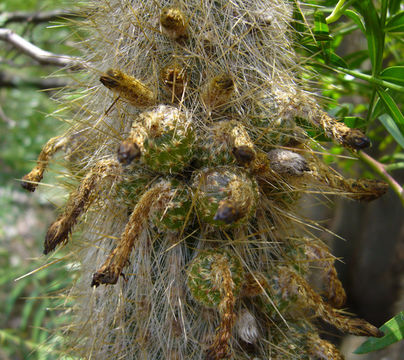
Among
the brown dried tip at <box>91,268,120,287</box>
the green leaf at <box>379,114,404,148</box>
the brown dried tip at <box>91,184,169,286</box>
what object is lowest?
the brown dried tip at <box>91,268,120,287</box>

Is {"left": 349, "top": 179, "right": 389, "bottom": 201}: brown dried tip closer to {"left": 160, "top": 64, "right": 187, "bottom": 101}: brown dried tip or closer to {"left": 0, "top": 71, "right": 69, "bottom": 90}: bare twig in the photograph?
{"left": 160, "top": 64, "right": 187, "bottom": 101}: brown dried tip

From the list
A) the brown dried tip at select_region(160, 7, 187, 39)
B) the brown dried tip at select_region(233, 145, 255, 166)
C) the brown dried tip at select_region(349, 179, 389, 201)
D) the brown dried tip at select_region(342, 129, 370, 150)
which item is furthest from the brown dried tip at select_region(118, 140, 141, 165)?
the brown dried tip at select_region(349, 179, 389, 201)

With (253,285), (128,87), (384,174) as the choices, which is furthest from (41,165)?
(384,174)

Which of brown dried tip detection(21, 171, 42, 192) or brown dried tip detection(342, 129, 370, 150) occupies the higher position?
brown dried tip detection(342, 129, 370, 150)

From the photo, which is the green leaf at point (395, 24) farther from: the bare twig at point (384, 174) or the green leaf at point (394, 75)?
the bare twig at point (384, 174)

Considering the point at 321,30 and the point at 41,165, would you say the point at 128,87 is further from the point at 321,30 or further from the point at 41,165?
the point at 321,30

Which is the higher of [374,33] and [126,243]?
[374,33]
